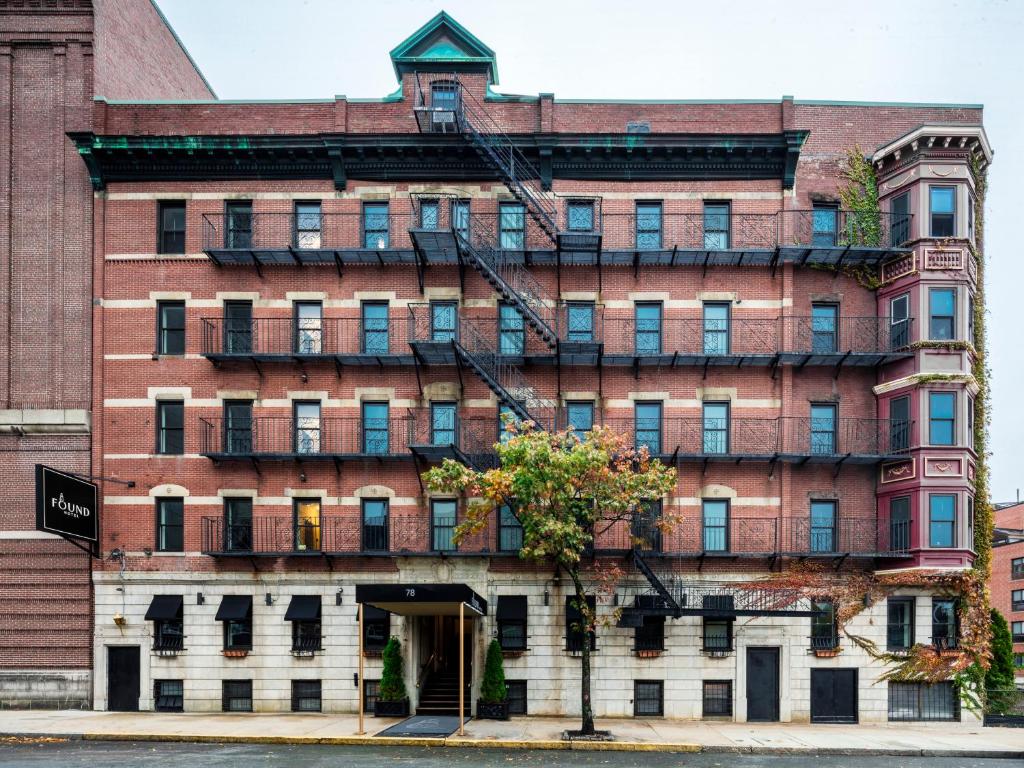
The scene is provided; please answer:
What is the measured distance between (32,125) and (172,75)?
7948 millimetres

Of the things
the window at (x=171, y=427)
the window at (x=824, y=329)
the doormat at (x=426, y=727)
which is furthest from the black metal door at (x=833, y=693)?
the window at (x=171, y=427)

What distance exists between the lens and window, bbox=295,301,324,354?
29781mm

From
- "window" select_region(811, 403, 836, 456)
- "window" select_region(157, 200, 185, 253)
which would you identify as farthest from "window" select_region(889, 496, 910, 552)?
"window" select_region(157, 200, 185, 253)

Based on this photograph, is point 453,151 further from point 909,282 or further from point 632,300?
point 909,282

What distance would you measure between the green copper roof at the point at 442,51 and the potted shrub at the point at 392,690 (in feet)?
59.0

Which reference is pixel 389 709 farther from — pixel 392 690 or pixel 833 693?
pixel 833 693

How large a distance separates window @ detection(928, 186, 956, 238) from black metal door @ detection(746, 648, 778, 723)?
45.1ft

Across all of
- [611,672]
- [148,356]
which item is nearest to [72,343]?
[148,356]

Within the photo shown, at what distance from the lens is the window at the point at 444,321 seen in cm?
2955

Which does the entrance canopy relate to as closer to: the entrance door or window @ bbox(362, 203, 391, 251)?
the entrance door

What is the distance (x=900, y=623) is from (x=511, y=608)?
11.9m

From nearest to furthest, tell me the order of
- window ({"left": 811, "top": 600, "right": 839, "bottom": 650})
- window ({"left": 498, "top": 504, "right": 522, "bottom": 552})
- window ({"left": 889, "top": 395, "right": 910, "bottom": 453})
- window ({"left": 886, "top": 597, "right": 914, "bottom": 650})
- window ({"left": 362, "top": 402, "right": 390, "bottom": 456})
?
window ({"left": 811, "top": 600, "right": 839, "bottom": 650})
window ({"left": 889, "top": 395, "right": 910, "bottom": 453})
window ({"left": 886, "top": 597, "right": 914, "bottom": 650})
window ({"left": 498, "top": 504, "right": 522, "bottom": 552})
window ({"left": 362, "top": 402, "right": 390, "bottom": 456})

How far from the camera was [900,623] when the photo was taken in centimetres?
2891

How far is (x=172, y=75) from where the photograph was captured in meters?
36.8
